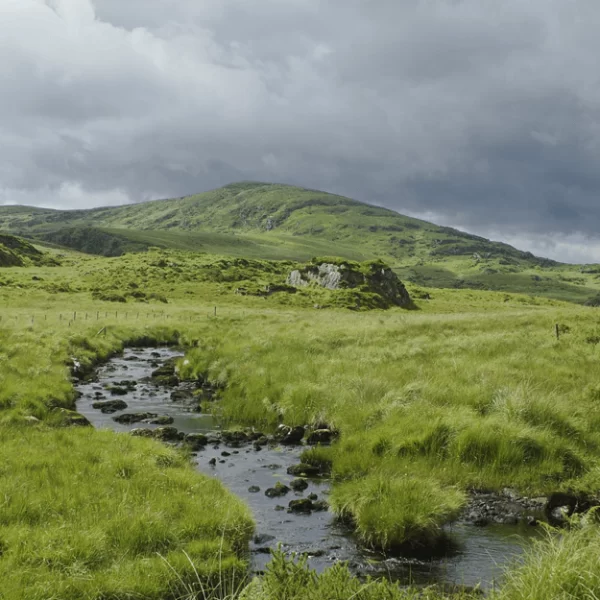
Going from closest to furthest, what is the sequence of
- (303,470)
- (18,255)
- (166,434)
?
(303,470) < (166,434) < (18,255)

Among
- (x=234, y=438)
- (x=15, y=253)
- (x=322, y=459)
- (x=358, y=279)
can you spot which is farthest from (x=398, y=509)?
(x=15, y=253)

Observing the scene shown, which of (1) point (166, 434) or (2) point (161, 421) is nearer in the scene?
(1) point (166, 434)

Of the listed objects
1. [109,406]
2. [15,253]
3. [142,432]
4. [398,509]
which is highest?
[15,253]

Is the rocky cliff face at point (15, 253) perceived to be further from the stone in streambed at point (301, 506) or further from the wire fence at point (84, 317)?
the stone in streambed at point (301, 506)

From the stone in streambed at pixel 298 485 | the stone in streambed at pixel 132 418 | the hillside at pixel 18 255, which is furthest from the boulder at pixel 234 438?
the hillside at pixel 18 255

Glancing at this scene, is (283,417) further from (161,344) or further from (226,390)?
(161,344)

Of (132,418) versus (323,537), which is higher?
(323,537)

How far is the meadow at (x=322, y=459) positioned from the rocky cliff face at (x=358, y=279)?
258ft

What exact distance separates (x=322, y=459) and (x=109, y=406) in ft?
34.3

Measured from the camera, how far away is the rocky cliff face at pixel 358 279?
109250 millimetres

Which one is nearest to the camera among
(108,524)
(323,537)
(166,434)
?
(108,524)

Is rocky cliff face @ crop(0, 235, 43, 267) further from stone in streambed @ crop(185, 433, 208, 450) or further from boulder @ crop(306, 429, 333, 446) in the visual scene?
boulder @ crop(306, 429, 333, 446)

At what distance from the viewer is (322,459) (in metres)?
15.0

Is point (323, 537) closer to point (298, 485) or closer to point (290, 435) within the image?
point (298, 485)
